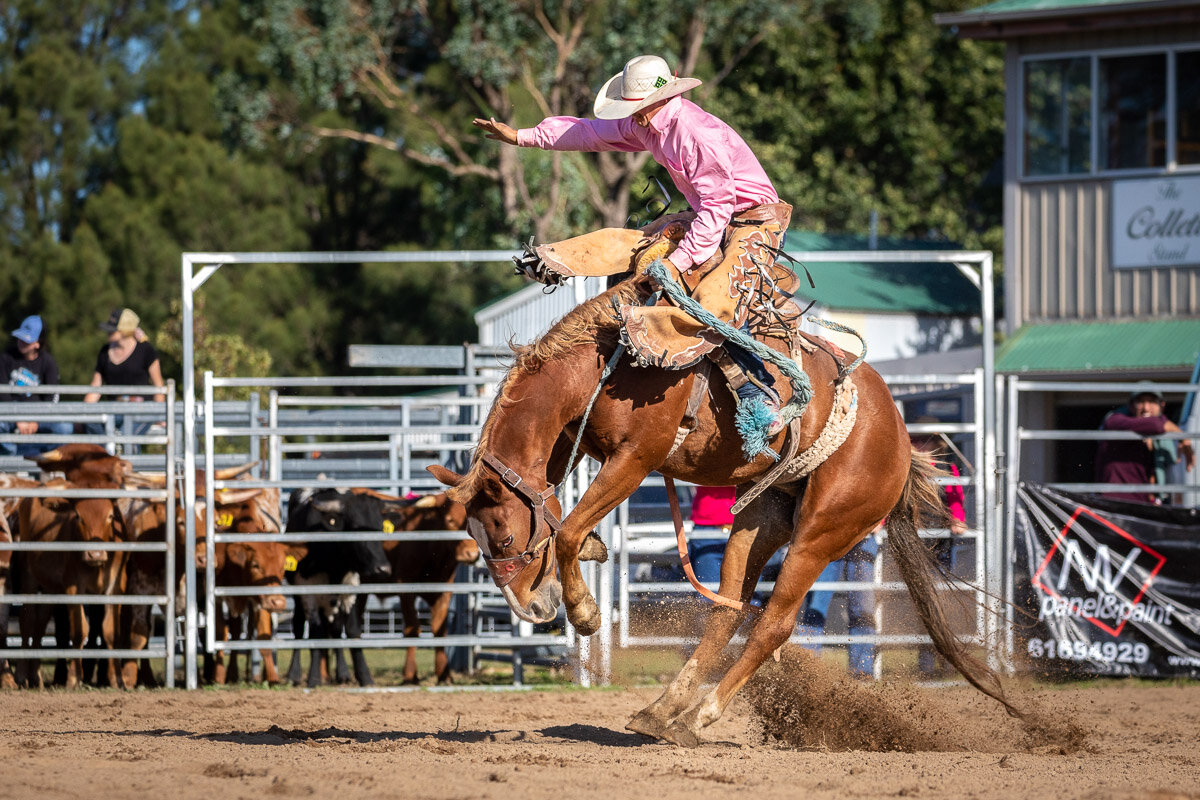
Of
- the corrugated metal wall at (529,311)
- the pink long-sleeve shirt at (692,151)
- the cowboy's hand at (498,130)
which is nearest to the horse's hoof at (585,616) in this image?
the pink long-sleeve shirt at (692,151)

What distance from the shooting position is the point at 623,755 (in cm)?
524

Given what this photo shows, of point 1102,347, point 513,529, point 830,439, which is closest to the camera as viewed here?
point 513,529

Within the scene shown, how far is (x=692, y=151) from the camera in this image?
5453 millimetres

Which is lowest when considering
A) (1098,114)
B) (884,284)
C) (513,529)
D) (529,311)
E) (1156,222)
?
(513,529)

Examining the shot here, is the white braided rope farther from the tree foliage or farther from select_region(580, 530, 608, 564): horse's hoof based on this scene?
the tree foliage

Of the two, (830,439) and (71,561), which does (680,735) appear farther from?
(71,561)

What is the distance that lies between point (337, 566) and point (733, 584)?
420cm

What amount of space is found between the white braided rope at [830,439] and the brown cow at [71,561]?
495 cm

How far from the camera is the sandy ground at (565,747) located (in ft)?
14.5

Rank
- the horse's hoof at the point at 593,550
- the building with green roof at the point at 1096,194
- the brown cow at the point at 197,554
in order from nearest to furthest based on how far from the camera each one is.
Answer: the horse's hoof at the point at 593,550
the brown cow at the point at 197,554
the building with green roof at the point at 1096,194

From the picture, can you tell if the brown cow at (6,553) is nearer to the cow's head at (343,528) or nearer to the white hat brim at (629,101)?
the cow's head at (343,528)

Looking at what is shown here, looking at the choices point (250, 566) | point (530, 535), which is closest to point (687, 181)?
point (530, 535)

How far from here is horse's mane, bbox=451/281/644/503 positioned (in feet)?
17.3

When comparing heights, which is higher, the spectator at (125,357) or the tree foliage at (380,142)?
the tree foliage at (380,142)
